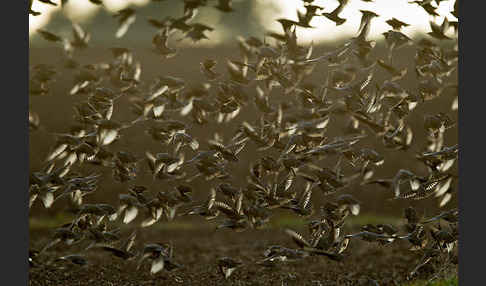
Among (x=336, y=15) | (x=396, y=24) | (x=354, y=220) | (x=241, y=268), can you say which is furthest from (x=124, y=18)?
(x=354, y=220)

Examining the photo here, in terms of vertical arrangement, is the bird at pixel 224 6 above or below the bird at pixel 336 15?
below

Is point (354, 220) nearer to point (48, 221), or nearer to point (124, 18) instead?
point (48, 221)

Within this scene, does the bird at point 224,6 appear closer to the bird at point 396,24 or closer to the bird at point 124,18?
the bird at point 124,18

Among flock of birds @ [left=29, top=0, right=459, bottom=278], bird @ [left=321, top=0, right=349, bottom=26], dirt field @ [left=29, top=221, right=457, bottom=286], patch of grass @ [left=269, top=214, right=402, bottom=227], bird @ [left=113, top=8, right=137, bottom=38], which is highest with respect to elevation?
bird @ [left=321, top=0, right=349, bottom=26]

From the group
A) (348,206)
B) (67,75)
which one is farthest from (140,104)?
(67,75)

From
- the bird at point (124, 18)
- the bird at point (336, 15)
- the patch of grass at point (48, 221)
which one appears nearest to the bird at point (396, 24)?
the bird at point (336, 15)

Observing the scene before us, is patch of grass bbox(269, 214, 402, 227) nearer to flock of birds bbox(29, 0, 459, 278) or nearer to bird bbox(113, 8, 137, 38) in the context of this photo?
flock of birds bbox(29, 0, 459, 278)

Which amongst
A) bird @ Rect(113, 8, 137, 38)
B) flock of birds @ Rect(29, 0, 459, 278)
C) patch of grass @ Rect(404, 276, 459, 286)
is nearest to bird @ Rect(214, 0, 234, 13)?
flock of birds @ Rect(29, 0, 459, 278)

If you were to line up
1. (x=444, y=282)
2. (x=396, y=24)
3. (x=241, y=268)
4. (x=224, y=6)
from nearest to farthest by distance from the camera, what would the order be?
(x=224, y=6) → (x=396, y=24) → (x=444, y=282) → (x=241, y=268)
